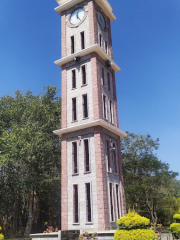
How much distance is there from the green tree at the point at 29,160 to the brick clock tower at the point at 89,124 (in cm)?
520

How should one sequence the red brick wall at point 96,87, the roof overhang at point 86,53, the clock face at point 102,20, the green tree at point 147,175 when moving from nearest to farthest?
the red brick wall at point 96,87, the roof overhang at point 86,53, the clock face at point 102,20, the green tree at point 147,175

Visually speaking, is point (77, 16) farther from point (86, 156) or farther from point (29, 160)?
point (29, 160)

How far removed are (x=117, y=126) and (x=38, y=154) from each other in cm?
796

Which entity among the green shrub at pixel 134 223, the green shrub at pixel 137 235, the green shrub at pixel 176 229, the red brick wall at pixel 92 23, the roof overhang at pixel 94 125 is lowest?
the green shrub at pixel 176 229

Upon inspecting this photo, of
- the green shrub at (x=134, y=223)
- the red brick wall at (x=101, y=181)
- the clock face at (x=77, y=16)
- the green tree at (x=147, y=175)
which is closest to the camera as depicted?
the green shrub at (x=134, y=223)

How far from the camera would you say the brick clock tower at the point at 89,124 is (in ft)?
49.8

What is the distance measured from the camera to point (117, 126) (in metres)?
19.2

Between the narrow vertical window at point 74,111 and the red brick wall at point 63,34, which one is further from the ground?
the red brick wall at point 63,34

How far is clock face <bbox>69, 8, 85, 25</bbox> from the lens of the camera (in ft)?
66.7

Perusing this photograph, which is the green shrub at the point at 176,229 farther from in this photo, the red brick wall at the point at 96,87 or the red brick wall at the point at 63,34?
the red brick wall at the point at 63,34

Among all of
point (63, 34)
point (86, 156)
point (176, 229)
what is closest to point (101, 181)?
point (86, 156)

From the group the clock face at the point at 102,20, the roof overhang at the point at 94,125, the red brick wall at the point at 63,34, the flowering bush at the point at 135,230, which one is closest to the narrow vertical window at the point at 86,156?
the roof overhang at the point at 94,125

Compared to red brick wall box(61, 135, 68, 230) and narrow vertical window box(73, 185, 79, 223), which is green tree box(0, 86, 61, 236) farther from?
narrow vertical window box(73, 185, 79, 223)

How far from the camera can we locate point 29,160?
863 inches
